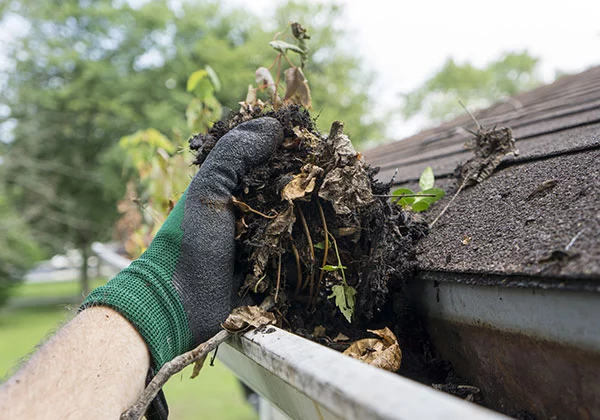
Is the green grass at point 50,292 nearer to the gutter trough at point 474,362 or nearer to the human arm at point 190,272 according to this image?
the human arm at point 190,272

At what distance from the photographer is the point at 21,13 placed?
14312mm

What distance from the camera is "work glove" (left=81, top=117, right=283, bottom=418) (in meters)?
0.97

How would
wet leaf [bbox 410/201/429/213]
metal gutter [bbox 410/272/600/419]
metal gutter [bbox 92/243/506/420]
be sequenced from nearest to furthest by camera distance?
metal gutter [bbox 92/243/506/420], metal gutter [bbox 410/272/600/419], wet leaf [bbox 410/201/429/213]

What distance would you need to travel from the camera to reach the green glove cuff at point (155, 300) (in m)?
0.95

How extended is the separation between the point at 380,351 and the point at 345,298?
0.47 ft

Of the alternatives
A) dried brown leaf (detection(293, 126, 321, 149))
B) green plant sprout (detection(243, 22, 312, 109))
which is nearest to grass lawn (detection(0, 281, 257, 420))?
green plant sprout (detection(243, 22, 312, 109))

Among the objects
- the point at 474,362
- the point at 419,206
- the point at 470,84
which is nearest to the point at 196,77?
the point at 419,206

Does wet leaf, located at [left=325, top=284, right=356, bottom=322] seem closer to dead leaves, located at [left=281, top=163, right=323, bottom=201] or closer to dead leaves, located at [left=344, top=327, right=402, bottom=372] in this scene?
dead leaves, located at [left=344, top=327, right=402, bottom=372]

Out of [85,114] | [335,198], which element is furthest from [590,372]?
[85,114]

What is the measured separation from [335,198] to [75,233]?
716 inches

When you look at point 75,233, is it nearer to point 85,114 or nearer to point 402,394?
point 85,114

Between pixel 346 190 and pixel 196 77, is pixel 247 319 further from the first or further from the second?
pixel 196 77

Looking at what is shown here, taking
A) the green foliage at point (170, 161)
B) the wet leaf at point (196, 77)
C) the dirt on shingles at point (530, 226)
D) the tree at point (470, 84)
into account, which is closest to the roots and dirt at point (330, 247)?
the dirt on shingles at point (530, 226)

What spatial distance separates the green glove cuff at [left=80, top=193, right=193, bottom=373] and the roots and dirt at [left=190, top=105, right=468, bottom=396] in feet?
0.52
